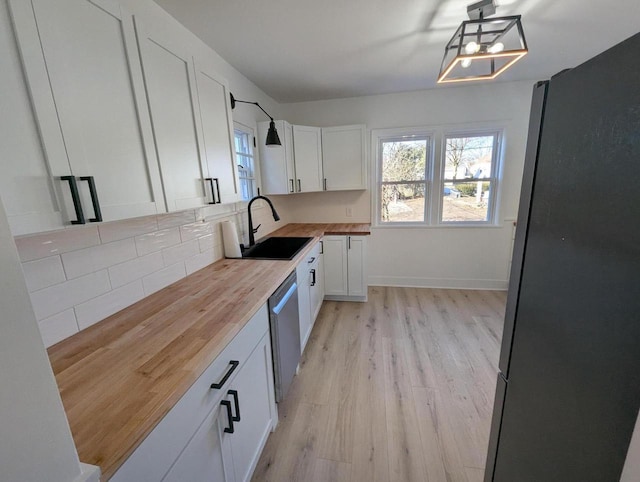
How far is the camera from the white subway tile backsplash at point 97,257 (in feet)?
3.29

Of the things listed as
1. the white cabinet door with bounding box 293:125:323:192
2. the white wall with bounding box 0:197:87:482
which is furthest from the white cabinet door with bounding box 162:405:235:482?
the white cabinet door with bounding box 293:125:323:192

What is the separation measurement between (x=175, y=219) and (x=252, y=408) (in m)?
1.11

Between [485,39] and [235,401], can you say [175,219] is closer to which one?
[235,401]

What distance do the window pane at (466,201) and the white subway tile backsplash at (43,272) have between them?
3.51 meters

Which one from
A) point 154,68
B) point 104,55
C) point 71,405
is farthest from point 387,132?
point 71,405

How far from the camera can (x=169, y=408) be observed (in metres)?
0.69

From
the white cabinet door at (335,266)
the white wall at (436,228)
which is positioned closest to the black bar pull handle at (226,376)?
the white cabinet door at (335,266)

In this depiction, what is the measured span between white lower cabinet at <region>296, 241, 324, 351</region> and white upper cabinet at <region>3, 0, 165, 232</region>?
1213 millimetres

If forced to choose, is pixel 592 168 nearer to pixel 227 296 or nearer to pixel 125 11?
pixel 227 296

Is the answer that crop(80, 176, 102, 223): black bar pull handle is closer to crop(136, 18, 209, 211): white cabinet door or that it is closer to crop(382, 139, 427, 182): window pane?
crop(136, 18, 209, 211): white cabinet door

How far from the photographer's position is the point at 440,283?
350 centimetres

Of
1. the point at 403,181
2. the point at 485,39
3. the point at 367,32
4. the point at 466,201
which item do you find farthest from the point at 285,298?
the point at 466,201

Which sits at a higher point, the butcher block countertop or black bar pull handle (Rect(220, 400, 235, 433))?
the butcher block countertop

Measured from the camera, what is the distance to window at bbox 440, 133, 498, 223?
3141mm
